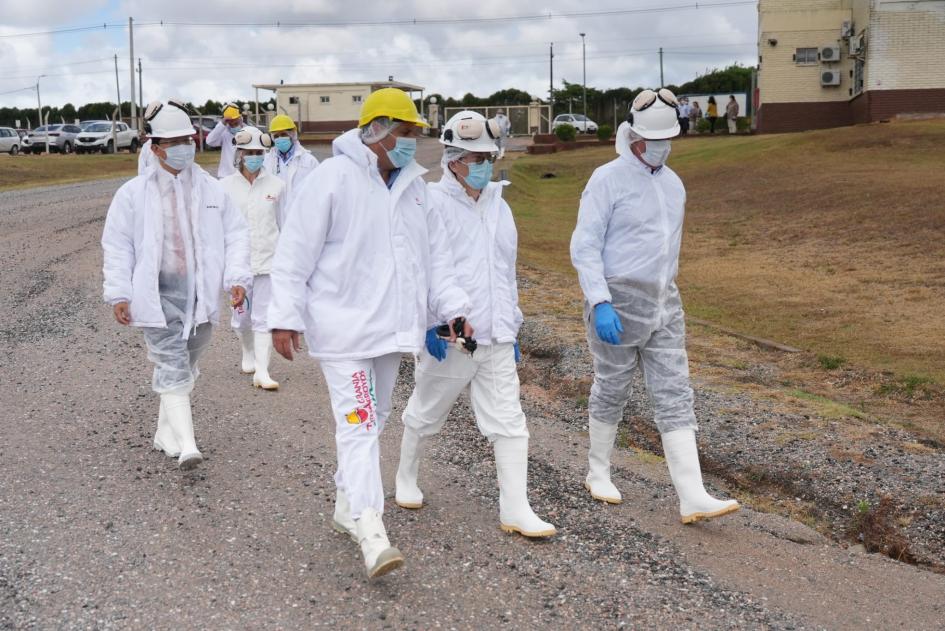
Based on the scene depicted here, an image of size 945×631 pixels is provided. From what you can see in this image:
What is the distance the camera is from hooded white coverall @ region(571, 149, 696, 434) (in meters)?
5.53

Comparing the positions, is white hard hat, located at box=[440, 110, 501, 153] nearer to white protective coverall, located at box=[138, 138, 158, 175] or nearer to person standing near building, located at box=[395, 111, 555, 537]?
person standing near building, located at box=[395, 111, 555, 537]

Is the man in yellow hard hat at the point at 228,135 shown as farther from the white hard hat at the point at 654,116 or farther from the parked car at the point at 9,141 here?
the parked car at the point at 9,141

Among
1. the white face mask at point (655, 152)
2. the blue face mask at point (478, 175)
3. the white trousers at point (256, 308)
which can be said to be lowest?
the white trousers at point (256, 308)

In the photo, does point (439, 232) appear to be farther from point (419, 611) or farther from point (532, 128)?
point (532, 128)

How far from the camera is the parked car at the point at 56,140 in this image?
4625 cm

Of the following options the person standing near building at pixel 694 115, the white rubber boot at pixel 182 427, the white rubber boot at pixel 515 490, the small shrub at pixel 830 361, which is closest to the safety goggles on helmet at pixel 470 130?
the white rubber boot at pixel 515 490

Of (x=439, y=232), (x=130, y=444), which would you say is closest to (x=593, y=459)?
(x=439, y=232)

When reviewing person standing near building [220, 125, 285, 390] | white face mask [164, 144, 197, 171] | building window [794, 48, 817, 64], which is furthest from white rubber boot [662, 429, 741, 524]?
building window [794, 48, 817, 64]

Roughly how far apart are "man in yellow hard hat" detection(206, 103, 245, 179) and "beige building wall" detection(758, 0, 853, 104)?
114ft

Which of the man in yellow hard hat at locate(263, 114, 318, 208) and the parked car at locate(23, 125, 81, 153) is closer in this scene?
the man in yellow hard hat at locate(263, 114, 318, 208)

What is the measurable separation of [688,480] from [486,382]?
1184mm

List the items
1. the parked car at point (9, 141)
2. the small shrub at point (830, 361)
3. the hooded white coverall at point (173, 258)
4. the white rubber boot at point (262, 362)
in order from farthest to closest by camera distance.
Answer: the parked car at point (9, 141) → the small shrub at point (830, 361) → the white rubber boot at point (262, 362) → the hooded white coverall at point (173, 258)

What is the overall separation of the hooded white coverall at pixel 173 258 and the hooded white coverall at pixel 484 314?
1.51 m

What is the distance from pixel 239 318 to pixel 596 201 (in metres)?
3.76
